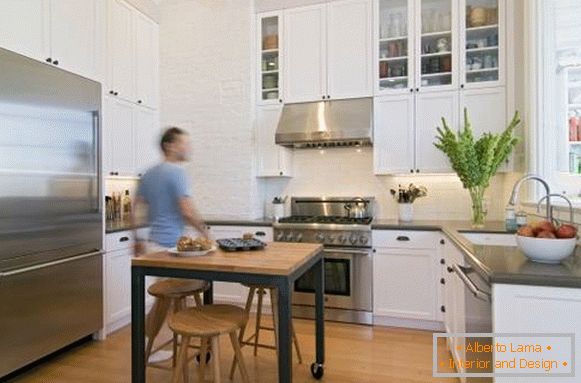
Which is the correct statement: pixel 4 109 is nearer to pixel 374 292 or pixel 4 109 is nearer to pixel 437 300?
pixel 374 292

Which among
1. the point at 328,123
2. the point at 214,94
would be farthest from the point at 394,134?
the point at 214,94

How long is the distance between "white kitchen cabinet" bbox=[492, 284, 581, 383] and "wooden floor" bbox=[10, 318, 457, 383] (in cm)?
117

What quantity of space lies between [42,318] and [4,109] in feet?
4.67

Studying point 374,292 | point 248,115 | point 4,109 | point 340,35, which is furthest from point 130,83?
point 374,292

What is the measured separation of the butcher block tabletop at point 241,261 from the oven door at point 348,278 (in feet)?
4.20

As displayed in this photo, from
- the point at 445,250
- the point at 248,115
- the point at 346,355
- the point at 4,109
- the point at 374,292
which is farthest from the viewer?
the point at 248,115

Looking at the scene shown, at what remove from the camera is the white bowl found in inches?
63.6

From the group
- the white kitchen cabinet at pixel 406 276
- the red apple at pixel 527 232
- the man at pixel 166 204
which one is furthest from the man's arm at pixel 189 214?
the red apple at pixel 527 232

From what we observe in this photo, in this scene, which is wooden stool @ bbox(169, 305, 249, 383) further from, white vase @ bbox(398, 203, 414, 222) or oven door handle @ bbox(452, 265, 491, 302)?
white vase @ bbox(398, 203, 414, 222)

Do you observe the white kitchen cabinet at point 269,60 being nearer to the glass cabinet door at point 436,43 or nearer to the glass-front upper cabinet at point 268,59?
the glass-front upper cabinet at point 268,59

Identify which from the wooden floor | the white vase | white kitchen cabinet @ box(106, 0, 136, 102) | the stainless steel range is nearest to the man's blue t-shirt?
the wooden floor

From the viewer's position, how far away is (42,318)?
8.46ft

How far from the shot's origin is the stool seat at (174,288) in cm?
230

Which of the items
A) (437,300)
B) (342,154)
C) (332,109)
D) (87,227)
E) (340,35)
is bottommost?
(437,300)
